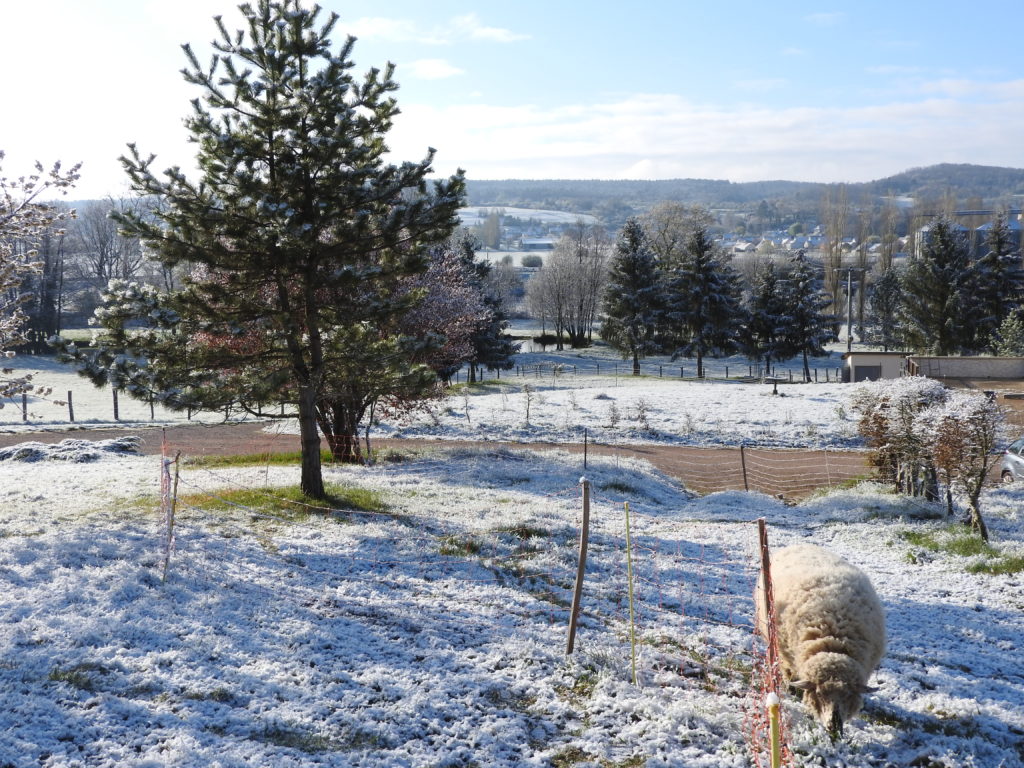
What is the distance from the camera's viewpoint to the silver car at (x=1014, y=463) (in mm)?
18828

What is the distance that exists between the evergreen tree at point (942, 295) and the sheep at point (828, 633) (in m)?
49.7

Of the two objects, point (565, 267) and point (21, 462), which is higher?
point (565, 267)

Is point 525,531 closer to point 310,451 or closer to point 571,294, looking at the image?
point 310,451

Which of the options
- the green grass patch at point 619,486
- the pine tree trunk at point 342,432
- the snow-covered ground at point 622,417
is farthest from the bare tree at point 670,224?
the green grass patch at point 619,486

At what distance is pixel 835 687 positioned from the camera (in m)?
6.91

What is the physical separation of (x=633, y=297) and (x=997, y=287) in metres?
24.1

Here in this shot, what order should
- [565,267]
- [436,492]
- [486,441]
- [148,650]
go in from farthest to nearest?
[565,267]
[486,441]
[436,492]
[148,650]

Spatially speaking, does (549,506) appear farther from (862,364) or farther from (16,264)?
(862,364)

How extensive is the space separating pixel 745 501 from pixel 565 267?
65721 mm

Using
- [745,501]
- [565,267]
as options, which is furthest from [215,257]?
[565,267]

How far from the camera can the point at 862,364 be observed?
40375 mm

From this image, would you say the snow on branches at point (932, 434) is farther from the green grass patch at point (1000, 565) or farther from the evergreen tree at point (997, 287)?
the evergreen tree at point (997, 287)

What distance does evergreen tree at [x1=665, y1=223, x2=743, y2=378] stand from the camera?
188 feet

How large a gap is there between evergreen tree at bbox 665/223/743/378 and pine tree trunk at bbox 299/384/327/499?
1727 inches
